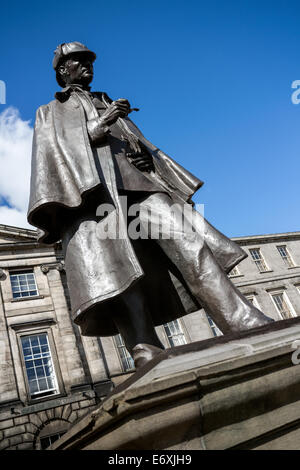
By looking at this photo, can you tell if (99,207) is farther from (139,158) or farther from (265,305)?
(265,305)

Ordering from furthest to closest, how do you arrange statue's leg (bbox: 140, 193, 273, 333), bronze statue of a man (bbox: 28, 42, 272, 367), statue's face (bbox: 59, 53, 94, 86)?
statue's face (bbox: 59, 53, 94, 86) < bronze statue of a man (bbox: 28, 42, 272, 367) < statue's leg (bbox: 140, 193, 273, 333)

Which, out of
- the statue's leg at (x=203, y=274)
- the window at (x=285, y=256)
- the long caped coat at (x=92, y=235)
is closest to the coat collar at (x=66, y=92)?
the long caped coat at (x=92, y=235)

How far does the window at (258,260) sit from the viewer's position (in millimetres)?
29256

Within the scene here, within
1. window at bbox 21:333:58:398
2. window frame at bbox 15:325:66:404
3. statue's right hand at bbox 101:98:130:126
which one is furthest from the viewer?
window at bbox 21:333:58:398

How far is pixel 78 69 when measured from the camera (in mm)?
3617

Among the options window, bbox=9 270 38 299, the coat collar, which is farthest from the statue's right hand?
window, bbox=9 270 38 299

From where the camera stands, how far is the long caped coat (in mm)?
2635

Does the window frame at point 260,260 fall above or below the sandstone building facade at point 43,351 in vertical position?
above

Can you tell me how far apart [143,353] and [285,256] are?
30.3 metres

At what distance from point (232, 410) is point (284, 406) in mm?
292

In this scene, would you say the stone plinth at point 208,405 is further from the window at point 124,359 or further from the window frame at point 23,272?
the window frame at point 23,272

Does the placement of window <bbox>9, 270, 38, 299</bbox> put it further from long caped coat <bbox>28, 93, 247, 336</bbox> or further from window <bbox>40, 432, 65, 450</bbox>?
long caped coat <bbox>28, 93, 247, 336</bbox>

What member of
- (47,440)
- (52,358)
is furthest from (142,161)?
(52,358)

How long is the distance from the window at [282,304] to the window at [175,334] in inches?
348
